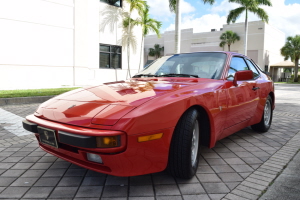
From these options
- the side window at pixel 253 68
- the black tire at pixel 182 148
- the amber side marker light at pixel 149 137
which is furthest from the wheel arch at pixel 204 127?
the side window at pixel 253 68

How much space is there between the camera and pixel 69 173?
263cm

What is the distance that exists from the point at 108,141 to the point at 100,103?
46 centimetres

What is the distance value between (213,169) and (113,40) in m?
13.5

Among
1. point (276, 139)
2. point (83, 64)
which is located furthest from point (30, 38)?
point (276, 139)

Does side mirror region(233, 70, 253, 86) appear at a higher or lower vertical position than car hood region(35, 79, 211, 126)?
higher

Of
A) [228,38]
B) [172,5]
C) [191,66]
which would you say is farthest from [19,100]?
[228,38]

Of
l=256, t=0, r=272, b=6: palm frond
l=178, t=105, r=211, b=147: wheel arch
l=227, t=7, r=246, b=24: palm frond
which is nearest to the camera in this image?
l=178, t=105, r=211, b=147: wheel arch

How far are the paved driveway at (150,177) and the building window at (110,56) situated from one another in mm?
11621

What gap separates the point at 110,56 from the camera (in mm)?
15320

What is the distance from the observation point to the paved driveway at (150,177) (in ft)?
7.24

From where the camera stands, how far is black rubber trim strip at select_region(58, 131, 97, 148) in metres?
1.92

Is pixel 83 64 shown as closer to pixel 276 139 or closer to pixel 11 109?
pixel 11 109

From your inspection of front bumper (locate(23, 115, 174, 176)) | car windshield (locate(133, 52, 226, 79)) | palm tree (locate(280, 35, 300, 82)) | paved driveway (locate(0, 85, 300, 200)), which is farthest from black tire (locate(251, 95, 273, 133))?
palm tree (locate(280, 35, 300, 82))

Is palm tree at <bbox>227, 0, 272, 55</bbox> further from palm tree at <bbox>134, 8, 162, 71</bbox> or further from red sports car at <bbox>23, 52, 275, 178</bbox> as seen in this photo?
red sports car at <bbox>23, 52, 275, 178</bbox>
